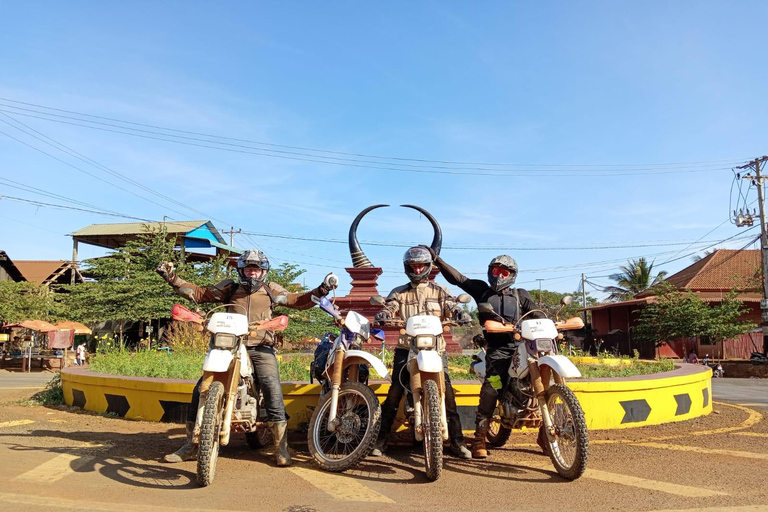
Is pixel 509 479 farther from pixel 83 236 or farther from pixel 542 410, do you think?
pixel 83 236

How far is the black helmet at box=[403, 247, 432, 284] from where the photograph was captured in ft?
19.0

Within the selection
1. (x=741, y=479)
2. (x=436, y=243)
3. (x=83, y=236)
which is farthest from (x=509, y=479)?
(x=83, y=236)

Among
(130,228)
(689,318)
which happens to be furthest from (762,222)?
(130,228)

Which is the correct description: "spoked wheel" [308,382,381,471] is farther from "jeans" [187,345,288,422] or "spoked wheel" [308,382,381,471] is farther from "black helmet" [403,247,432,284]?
"black helmet" [403,247,432,284]

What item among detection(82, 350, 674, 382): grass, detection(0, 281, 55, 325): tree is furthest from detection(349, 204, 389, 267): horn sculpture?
detection(0, 281, 55, 325): tree

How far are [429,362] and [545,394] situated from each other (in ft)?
3.42

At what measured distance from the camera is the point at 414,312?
5707mm

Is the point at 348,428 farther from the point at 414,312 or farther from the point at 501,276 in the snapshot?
the point at 501,276

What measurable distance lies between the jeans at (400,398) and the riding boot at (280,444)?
0.95 metres

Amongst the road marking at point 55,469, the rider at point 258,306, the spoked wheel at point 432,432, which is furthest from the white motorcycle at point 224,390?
the spoked wheel at point 432,432

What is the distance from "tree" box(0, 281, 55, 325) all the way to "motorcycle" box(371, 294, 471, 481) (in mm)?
31950

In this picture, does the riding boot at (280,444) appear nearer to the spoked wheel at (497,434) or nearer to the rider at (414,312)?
the rider at (414,312)

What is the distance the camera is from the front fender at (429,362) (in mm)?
4707

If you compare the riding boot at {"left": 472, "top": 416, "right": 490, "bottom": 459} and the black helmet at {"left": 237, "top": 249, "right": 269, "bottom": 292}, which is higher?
the black helmet at {"left": 237, "top": 249, "right": 269, "bottom": 292}
